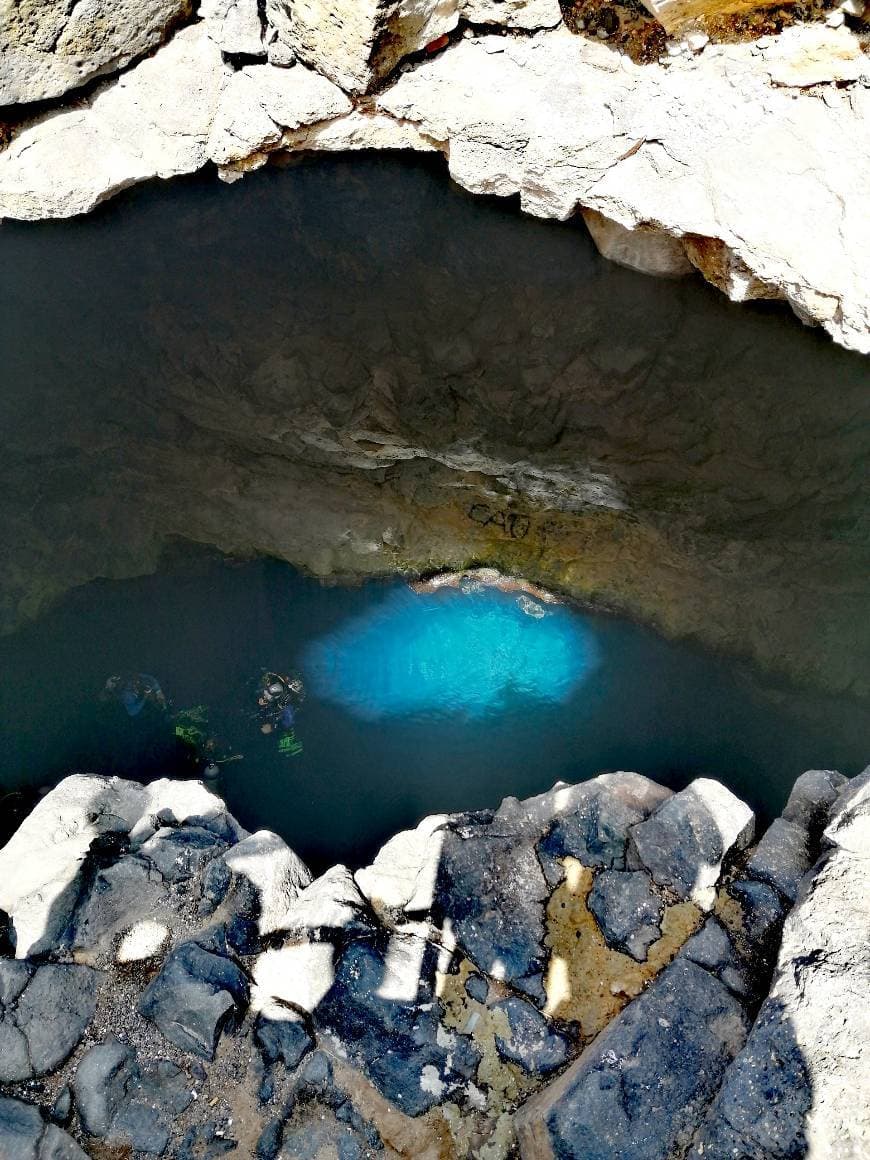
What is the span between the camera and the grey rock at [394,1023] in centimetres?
303

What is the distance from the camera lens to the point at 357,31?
2.86m

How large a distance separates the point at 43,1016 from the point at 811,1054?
3191 mm

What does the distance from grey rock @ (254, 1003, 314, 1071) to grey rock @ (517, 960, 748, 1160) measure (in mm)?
974

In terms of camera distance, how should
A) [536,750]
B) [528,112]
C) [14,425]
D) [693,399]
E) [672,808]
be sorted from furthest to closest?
1. [536,750]
2. [14,425]
3. [693,399]
4. [672,808]
5. [528,112]

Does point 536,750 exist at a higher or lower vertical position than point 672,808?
lower

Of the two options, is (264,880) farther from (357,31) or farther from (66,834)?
(357,31)

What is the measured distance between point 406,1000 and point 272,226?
3.67 meters

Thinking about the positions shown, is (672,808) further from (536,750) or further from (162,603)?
(162,603)

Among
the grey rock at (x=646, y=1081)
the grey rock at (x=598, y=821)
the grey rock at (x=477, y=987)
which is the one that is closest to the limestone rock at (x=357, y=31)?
Answer: the grey rock at (x=598, y=821)

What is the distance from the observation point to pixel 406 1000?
314 cm

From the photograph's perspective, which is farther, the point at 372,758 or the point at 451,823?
the point at 372,758

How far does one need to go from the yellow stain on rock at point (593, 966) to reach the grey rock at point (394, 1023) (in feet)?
1.60

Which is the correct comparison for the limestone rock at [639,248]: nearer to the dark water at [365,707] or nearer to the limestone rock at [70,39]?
the limestone rock at [70,39]

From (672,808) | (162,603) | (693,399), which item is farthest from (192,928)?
(693,399)
